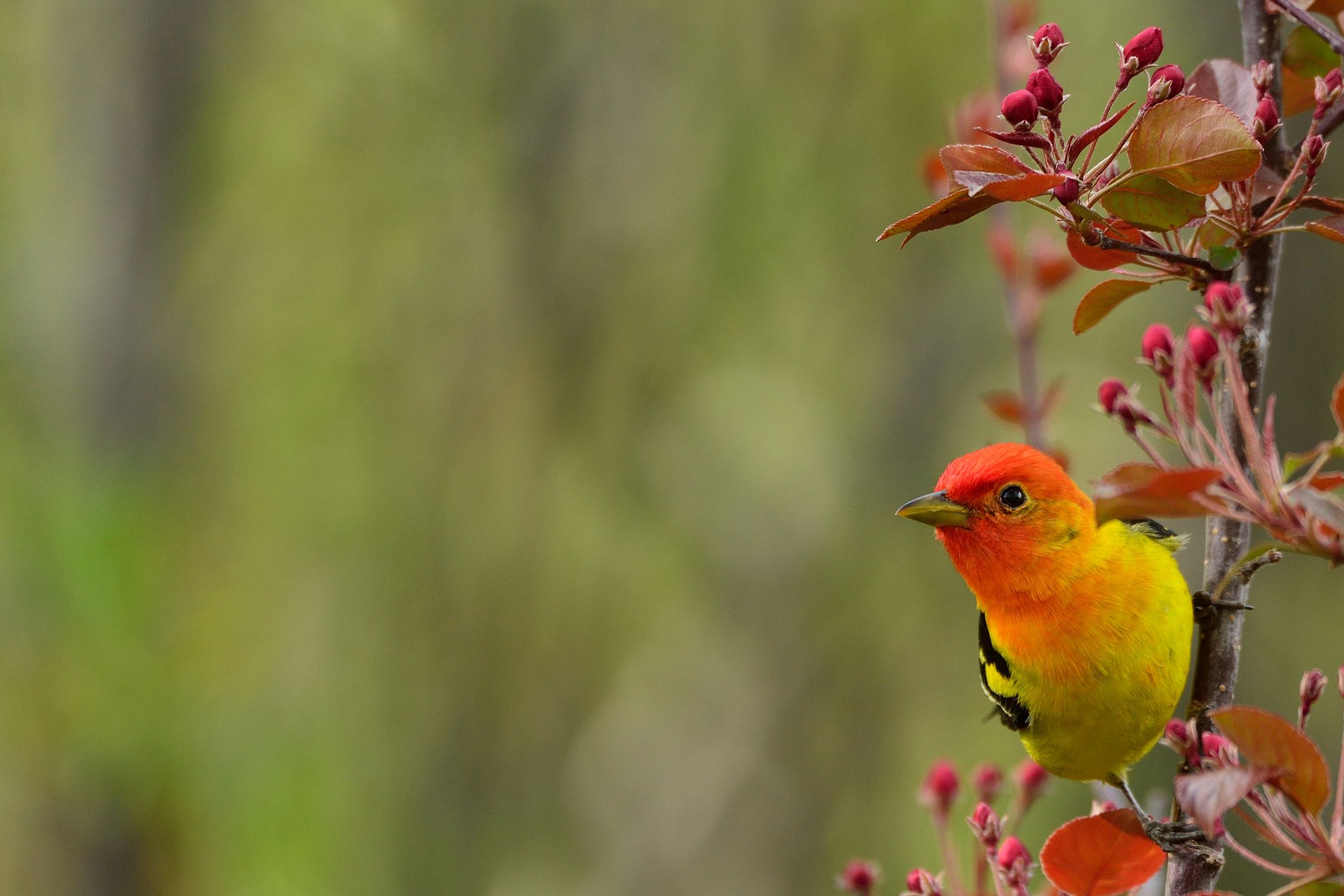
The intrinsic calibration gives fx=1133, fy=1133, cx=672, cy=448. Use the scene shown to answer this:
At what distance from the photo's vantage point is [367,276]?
748 cm

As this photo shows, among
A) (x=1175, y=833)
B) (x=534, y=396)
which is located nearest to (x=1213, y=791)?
(x=1175, y=833)

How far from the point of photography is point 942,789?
182 centimetres

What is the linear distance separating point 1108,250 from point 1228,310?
167 millimetres

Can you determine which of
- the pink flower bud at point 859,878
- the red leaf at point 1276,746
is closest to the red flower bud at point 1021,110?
the red leaf at point 1276,746

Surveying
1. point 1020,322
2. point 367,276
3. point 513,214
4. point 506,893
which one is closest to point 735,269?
point 513,214

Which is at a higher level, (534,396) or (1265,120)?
(1265,120)

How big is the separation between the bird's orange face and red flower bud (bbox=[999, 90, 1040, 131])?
32.9 inches

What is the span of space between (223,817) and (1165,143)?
583 centimetres

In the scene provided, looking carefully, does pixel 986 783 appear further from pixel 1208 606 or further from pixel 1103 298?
pixel 1103 298

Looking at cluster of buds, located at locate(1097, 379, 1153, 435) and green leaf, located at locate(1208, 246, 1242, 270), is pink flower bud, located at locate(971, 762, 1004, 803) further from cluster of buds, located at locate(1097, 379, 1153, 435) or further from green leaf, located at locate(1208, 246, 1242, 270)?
green leaf, located at locate(1208, 246, 1242, 270)

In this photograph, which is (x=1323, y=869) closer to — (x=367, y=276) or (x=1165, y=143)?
(x=1165, y=143)

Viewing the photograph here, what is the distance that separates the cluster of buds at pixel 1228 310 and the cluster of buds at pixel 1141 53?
9.2 inches

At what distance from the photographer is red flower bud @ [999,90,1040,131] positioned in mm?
1046

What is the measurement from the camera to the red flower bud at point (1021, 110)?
105 centimetres
